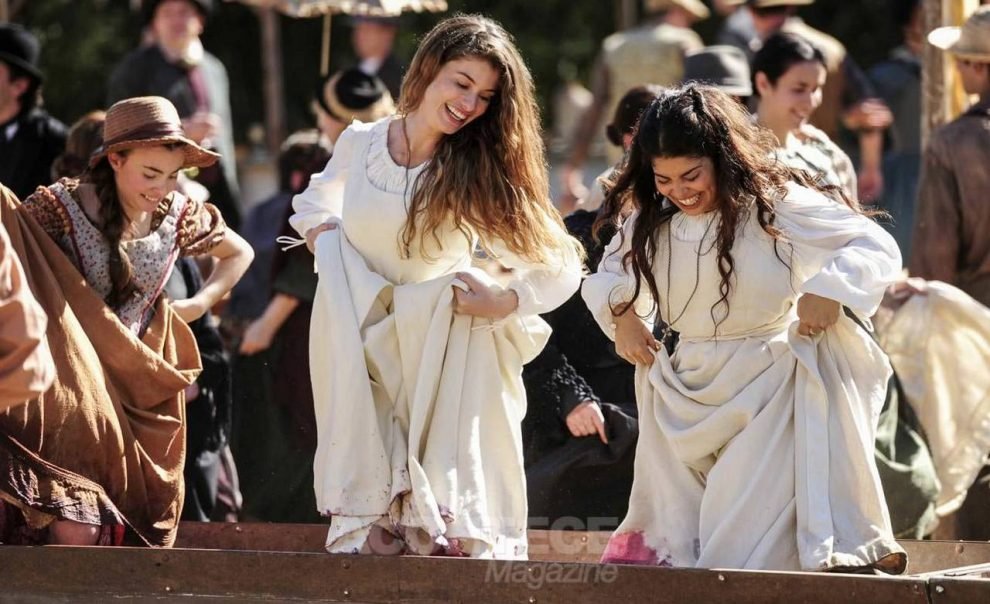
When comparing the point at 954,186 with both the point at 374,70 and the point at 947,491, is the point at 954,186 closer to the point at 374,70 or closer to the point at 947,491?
the point at 947,491

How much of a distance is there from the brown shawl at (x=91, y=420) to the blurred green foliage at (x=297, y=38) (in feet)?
35.3

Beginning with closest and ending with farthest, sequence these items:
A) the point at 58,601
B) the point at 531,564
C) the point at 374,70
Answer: the point at 531,564 < the point at 58,601 < the point at 374,70

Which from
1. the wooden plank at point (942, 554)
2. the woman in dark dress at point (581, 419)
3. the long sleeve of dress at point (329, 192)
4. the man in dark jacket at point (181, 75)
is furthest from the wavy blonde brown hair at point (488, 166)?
the man in dark jacket at point (181, 75)

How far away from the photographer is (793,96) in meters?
7.68

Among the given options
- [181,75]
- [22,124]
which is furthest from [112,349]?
[181,75]

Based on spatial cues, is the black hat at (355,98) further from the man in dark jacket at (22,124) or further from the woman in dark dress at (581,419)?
the woman in dark dress at (581,419)

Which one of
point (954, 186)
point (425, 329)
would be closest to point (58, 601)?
point (425, 329)

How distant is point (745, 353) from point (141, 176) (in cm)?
199

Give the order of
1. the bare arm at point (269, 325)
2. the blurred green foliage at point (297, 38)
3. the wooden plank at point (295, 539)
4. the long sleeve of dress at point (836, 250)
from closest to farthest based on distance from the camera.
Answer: the long sleeve of dress at point (836, 250) → the wooden plank at point (295, 539) → the bare arm at point (269, 325) → the blurred green foliage at point (297, 38)

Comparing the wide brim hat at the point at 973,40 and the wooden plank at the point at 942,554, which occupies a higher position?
the wide brim hat at the point at 973,40

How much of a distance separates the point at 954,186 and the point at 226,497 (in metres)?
3.10

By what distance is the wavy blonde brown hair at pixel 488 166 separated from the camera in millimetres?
6234

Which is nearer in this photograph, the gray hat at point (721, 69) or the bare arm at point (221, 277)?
the bare arm at point (221, 277)

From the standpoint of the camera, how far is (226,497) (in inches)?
327
